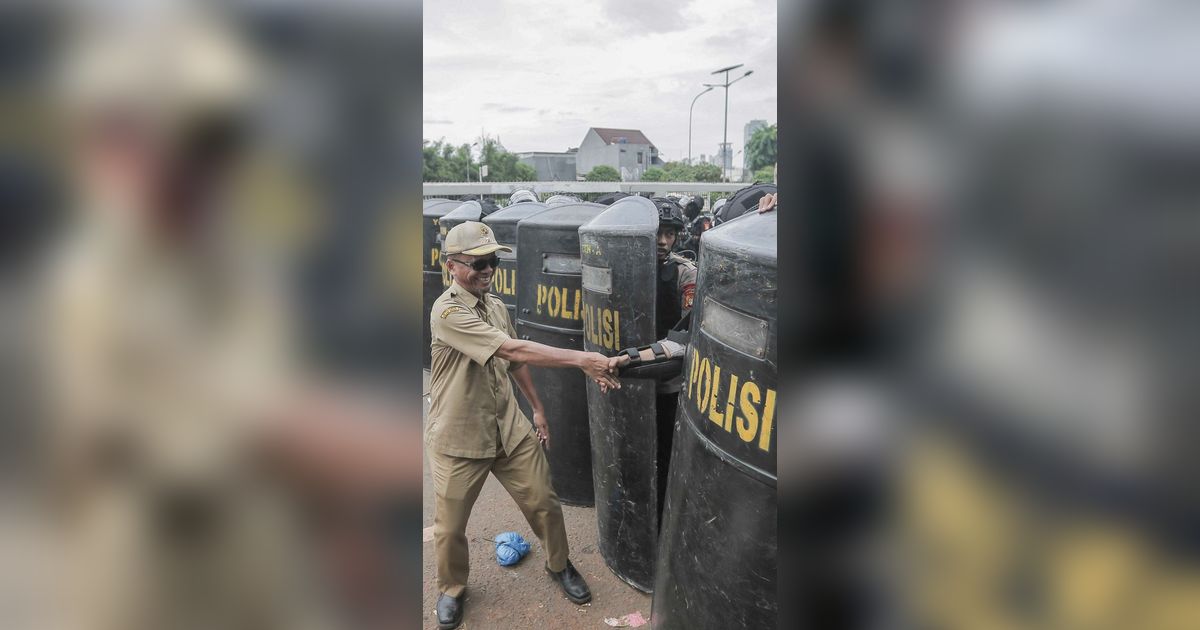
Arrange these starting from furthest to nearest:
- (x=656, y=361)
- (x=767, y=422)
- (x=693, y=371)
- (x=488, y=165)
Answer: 1. (x=488, y=165)
2. (x=656, y=361)
3. (x=693, y=371)
4. (x=767, y=422)

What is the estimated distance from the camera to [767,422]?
68.7 inches

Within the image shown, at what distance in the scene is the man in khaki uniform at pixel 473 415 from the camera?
3346 mm

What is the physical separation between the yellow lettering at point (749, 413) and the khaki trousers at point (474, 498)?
6.56 ft

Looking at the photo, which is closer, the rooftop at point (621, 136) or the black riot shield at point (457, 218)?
the black riot shield at point (457, 218)

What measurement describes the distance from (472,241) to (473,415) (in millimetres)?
826

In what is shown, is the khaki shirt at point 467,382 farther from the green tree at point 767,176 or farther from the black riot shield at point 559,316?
the green tree at point 767,176

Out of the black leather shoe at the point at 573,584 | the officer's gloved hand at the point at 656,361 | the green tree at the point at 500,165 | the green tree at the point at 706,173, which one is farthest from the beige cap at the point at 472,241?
the green tree at the point at 706,173

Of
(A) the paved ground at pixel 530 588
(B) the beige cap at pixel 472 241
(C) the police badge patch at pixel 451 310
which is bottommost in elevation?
(A) the paved ground at pixel 530 588

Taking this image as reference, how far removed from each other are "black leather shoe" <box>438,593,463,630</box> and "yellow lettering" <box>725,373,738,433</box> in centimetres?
228

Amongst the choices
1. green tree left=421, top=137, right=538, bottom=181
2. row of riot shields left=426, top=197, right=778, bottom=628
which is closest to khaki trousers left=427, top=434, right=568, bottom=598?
row of riot shields left=426, top=197, right=778, bottom=628

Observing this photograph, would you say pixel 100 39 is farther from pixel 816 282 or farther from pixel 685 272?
pixel 685 272

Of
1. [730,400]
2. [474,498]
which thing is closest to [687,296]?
[474,498]

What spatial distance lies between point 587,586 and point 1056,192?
3684 mm

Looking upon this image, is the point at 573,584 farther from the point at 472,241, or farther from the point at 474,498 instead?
the point at 472,241
